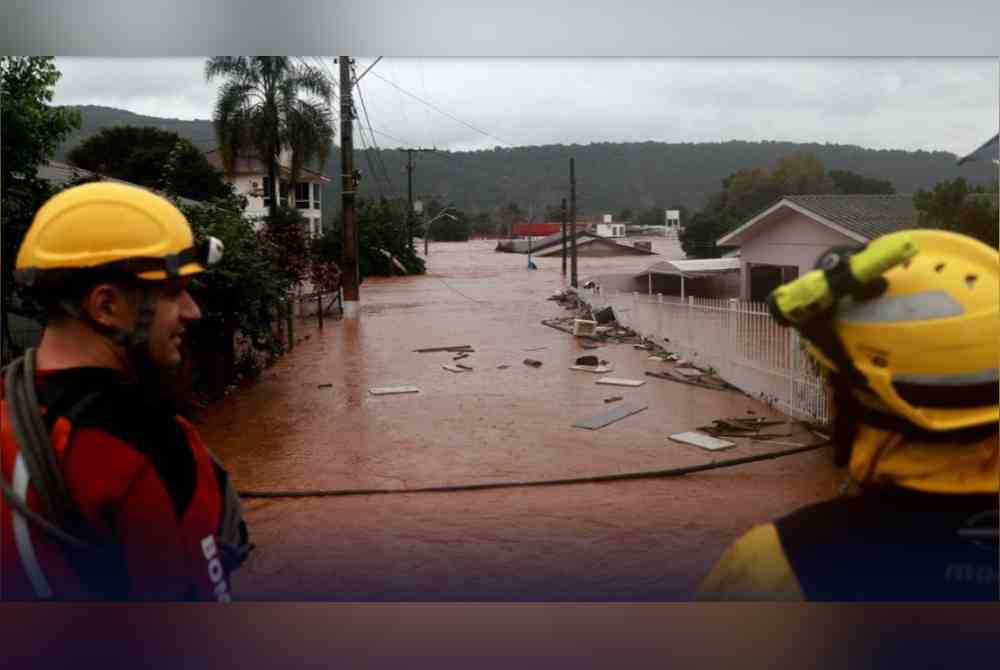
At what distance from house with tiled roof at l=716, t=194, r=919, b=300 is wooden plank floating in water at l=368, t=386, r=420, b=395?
5.86 ft

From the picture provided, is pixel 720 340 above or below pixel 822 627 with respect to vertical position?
above

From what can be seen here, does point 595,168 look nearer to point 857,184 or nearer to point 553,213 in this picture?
point 553,213

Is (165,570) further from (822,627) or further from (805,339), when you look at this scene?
(822,627)

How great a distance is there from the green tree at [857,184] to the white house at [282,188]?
2155mm

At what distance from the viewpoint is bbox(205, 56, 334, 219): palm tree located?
366 centimetres

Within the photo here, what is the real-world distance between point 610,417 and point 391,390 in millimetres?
1141

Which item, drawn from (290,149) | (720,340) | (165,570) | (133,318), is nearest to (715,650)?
(165,570)

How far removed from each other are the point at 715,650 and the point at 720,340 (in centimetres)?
360

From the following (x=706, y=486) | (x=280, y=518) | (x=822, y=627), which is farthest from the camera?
(x=706, y=486)

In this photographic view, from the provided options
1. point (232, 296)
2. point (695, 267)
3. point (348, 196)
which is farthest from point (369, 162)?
point (232, 296)

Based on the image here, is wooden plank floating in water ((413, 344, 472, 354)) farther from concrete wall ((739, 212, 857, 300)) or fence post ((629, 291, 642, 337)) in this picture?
concrete wall ((739, 212, 857, 300))

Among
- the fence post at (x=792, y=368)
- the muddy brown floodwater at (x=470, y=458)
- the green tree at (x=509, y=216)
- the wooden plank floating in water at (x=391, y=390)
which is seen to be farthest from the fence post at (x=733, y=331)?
the wooden plank floating in water at (x=391, y=390)
